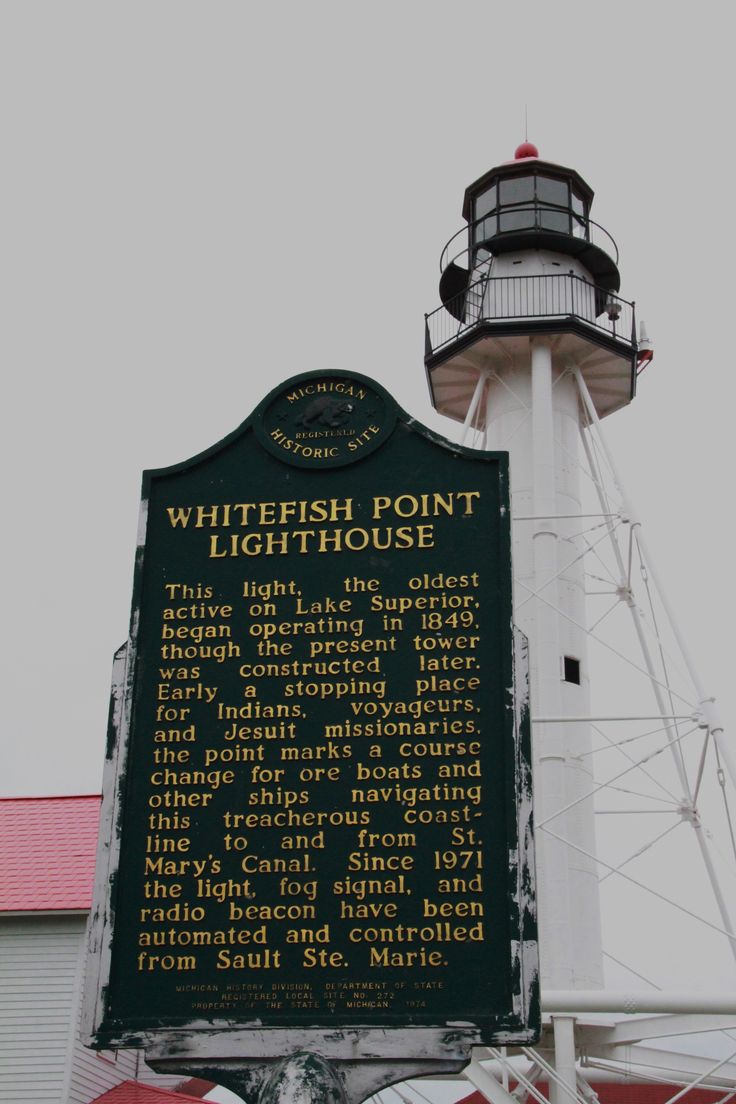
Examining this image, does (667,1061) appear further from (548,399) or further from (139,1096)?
(548,399)

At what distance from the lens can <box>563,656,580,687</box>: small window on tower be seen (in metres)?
23.3

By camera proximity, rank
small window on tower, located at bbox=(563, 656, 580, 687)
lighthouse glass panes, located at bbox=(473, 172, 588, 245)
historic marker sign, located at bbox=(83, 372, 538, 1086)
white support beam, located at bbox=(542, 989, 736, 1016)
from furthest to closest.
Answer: lighthouse glass panes, located at bbox=(473, 172, 588, 245), small window on tower, located at bbox=(563, 656, 580, 687), white support beam, located at bbox=(542, 989, 736, 1016), historic marker sign, located at bbox=(83, 372, 538, 1086)

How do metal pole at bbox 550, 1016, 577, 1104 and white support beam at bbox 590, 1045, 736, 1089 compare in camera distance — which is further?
white support beam at bbox 590, 1045, 736, 1089

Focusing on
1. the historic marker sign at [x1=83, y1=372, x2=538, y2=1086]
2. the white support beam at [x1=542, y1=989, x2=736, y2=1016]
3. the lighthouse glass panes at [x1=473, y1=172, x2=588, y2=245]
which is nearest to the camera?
the historic marker sign at [x1=83, y1=372, x2=538, y2=1086]

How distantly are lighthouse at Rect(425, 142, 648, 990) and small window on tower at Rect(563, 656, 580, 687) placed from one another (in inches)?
1.2

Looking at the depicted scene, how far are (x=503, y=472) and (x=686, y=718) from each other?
1181 cm

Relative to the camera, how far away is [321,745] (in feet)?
31.8

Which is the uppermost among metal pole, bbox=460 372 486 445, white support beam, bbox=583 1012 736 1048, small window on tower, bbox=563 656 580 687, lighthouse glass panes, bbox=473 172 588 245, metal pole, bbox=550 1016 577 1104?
lighthouse glass panes, bbox=473 172 588 245

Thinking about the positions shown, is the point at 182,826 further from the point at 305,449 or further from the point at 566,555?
the point at 566,555

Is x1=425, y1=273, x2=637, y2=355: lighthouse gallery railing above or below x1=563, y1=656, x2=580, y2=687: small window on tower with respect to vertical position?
above

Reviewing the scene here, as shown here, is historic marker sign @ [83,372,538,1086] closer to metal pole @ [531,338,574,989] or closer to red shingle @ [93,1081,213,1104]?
metal pole @ [531,338,574,989]

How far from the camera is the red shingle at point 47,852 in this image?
70.5ft

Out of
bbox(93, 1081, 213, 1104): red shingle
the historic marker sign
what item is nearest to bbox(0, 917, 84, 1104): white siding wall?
bbox(93, 1081, 213, 1104): red shingle

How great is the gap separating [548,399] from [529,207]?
181 inches
